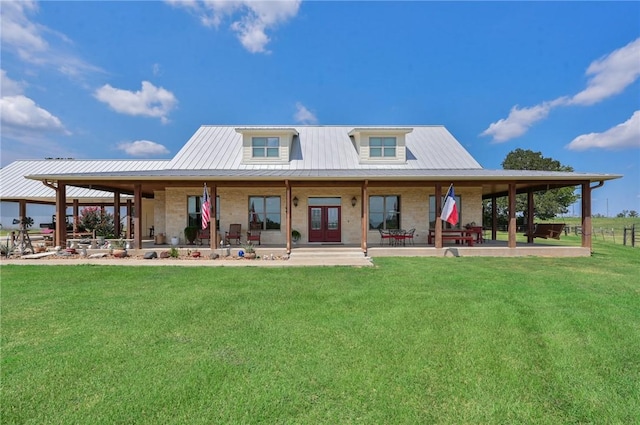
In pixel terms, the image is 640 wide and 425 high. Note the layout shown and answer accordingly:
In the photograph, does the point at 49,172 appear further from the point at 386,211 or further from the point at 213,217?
the point at 386,211

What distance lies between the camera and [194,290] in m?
7.25

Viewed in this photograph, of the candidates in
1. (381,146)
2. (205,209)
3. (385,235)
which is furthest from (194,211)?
(381,146)

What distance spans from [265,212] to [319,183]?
140 inches

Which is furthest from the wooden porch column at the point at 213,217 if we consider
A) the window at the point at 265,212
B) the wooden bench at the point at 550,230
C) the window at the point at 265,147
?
the wooden bench at the point at 550,230

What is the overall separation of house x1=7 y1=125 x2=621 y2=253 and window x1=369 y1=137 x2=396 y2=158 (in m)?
0.05

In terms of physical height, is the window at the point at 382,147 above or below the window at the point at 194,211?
above

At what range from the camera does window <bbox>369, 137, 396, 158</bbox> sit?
1650 centimetres

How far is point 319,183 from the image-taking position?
13000mm

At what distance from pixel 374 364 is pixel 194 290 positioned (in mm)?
4824

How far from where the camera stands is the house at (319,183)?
12.5 meters

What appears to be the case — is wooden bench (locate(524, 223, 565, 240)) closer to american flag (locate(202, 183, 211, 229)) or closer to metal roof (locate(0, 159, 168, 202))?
american flag (locate(202, 183, 211, 229))

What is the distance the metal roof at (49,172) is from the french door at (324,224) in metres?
12.3

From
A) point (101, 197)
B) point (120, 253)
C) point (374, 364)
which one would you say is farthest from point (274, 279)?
point (101, 197)

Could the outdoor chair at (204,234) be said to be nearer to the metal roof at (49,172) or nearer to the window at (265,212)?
the window at (265,212)
